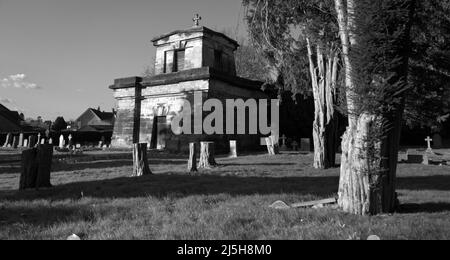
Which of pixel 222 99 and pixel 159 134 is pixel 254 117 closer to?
pixel 222 99

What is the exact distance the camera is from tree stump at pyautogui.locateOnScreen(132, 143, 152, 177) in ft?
33.9

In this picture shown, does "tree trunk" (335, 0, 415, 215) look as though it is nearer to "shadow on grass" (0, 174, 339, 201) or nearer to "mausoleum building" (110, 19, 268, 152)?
"shadow on grass" (0, 174, 339, 201)

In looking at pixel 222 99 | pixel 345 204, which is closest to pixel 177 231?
pixel 345 204

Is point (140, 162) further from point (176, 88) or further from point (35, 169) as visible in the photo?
point (176, 88)

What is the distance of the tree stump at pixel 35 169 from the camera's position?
8477 millimetres

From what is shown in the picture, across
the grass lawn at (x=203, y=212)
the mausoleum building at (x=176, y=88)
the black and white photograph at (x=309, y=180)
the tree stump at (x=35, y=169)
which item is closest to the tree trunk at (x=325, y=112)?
the black and white photograph at (x=309, y=180)

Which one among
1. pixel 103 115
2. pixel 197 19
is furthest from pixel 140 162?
pixel 103 115

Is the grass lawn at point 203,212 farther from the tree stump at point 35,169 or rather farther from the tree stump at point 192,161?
the tree stump at point 192,161

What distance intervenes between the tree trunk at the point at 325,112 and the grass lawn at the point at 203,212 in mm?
3169

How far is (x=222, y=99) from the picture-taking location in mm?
20797

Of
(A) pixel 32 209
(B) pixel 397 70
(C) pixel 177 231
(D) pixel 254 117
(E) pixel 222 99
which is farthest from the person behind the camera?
(D) pixel 254 117

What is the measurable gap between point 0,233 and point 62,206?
168 centimetres

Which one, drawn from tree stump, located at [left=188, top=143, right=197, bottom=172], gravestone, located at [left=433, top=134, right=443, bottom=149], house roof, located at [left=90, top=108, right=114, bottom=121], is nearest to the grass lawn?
tree stump, located at [left=188, top=143, right=197, bottom=172]
